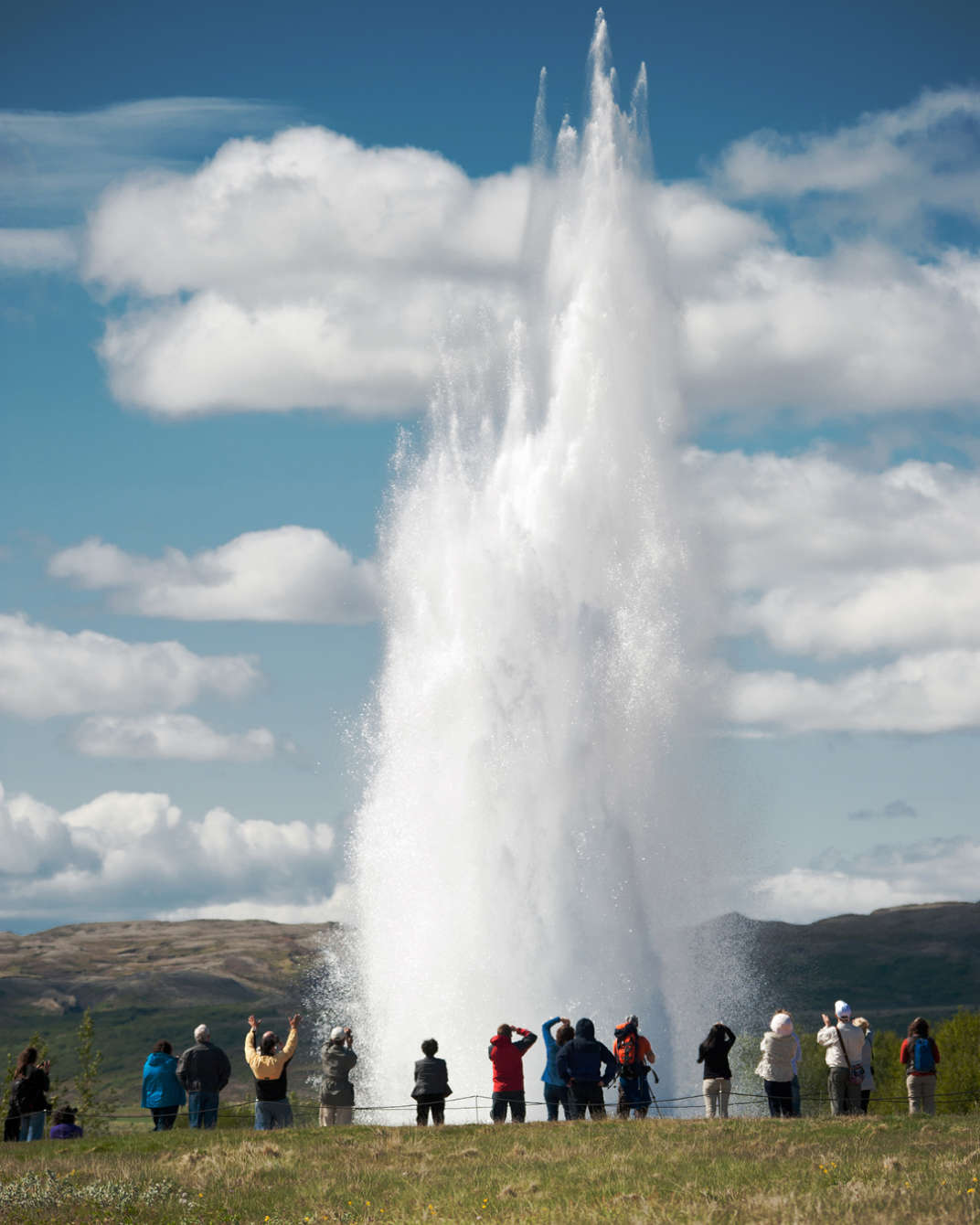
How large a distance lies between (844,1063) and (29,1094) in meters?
14.3

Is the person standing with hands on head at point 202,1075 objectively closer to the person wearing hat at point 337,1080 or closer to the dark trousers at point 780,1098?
the person wearing hat at point 337,1080

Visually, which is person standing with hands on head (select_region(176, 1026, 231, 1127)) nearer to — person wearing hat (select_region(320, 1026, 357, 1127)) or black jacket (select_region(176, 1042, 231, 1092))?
black jacket (select_region(176, 1042, 231, 1092))

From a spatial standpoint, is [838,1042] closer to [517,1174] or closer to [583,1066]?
[583,1066]

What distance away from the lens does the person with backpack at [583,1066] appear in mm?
25766

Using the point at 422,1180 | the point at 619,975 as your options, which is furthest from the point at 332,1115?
the point at 619,975

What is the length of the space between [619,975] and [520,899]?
3.03 m

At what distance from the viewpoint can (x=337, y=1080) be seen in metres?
25.8

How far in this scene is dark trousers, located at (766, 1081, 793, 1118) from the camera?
2627 centimetres

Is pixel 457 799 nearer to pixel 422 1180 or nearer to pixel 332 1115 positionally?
pixel 332 1115

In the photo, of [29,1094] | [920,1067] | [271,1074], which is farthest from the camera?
[920,1067]

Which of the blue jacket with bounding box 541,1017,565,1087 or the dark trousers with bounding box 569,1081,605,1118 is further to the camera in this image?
the blue jacket with bounding box 541,1017,565,1087

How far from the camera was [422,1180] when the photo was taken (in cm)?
1938

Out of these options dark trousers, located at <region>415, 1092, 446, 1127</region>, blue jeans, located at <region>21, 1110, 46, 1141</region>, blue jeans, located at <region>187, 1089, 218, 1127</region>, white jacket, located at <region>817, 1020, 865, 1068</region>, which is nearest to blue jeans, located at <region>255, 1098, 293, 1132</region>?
blue jeans, located at <region>187, 1089, 218, 1127</region>

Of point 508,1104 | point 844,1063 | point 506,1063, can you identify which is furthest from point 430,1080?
point 844,1063
